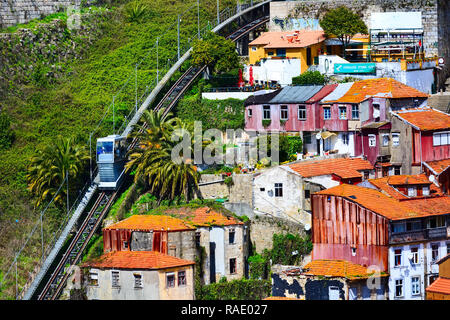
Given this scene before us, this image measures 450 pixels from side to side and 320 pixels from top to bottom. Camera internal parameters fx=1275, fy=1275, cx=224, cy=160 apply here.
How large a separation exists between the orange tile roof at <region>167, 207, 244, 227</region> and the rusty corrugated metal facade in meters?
6.05

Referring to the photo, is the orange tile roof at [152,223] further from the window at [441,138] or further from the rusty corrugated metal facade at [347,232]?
the window at [441,138]

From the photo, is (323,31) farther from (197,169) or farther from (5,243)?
(5,243)

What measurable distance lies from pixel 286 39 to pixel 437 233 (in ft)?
105

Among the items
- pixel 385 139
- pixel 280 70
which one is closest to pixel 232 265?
pixel 385 139

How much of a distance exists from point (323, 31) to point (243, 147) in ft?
70.2

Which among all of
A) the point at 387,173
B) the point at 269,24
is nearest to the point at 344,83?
the point at 387,173

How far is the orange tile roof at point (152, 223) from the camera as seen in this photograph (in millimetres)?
92500

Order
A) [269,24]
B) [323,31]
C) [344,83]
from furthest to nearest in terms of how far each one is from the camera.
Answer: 1. [269,24]
2. [323,31]
3. [344,83]

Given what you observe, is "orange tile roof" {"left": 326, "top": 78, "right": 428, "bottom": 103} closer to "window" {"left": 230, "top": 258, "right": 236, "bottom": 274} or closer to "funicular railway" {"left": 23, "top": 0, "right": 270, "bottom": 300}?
"funicular railway" {"left": 23, "top": 0, "right": 270, "bottom": 300}

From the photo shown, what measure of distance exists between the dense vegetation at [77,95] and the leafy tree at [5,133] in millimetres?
134

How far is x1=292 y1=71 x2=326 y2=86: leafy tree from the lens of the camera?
113m

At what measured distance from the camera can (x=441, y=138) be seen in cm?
10331

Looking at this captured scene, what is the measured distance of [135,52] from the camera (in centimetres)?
13012

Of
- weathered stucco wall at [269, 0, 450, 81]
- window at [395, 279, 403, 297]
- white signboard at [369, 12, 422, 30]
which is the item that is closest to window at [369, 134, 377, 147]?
window at [395, 279, 403, 297]
